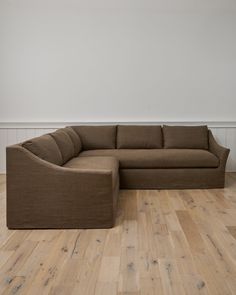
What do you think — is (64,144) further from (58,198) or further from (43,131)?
(43,131)

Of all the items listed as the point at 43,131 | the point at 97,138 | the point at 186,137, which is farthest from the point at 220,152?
the point at 43,131

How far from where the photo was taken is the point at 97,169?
109 inches

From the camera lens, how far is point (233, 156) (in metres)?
4.93

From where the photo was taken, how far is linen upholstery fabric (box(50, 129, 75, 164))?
11.1ft

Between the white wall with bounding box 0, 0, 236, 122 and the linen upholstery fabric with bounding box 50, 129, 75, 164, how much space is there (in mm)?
1148

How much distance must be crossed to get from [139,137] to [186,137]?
676 millimetres

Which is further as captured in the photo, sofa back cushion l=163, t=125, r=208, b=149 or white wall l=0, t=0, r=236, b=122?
white wall l=0, t=0, r=236, b=122

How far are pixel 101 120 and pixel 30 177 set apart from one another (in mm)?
2410

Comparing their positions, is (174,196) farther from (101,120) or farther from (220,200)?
(101,120)

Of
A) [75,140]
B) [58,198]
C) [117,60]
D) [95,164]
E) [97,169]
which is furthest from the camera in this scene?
[117,60]

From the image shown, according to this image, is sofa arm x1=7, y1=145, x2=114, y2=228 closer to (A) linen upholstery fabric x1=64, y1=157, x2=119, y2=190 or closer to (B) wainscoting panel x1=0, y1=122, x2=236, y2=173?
(A) linen upholstery fabric x1=64, y1=157, x2=119, y2=190

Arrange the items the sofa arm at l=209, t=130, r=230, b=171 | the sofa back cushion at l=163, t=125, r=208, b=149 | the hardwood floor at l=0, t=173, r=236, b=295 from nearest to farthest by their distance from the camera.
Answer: the hardwood floor at l=0, t=173, r=236, b=295
the sofa arm at l=209, t=130, r=230, b=171
the sofa back cushion at l=163, t=125, r=208, b=149

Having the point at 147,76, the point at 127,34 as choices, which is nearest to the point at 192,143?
the point at 147,76

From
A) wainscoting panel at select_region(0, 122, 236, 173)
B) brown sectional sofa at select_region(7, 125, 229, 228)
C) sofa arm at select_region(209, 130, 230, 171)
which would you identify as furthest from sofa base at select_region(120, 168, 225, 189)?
wainscoting panel at select_region(0, 122, 236, 173)
